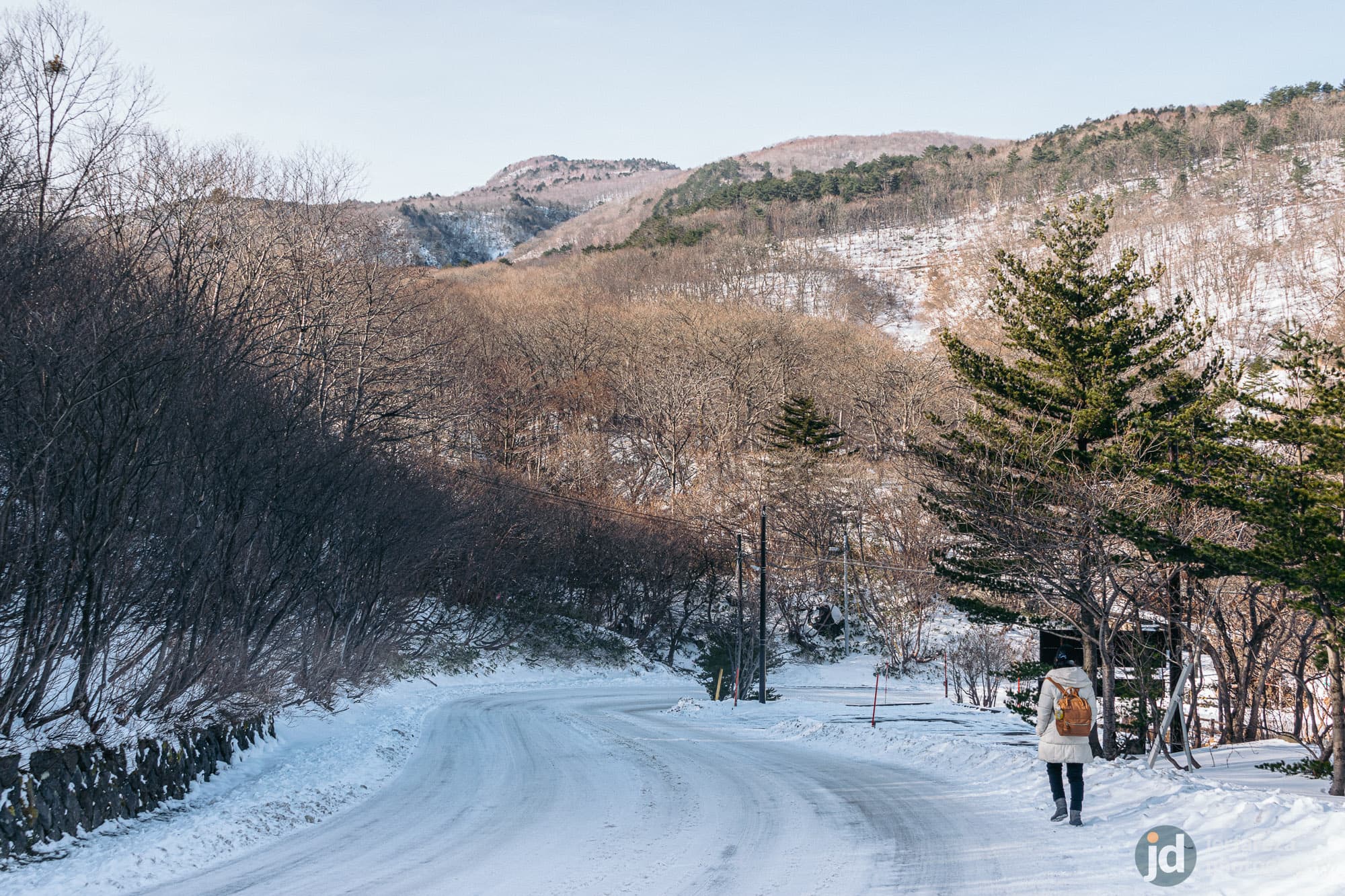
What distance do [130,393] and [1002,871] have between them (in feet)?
32.1

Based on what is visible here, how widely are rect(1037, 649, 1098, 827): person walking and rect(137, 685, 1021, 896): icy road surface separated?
2.37 ft

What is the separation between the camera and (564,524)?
45.9 m

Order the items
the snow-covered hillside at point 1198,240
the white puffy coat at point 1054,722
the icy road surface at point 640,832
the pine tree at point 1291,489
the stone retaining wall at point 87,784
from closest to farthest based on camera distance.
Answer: the icy road surface at point 640,832 < the stone retaining wall at point 87,784 < the white puffy coat at point 1054,722 < the pine tree at point 1291,489 < the snow-covered hillside at point 1198,240

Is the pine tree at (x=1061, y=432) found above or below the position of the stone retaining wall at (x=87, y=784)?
above

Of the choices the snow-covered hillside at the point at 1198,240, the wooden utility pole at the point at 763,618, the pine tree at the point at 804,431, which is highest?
the snow-covered hillside at the point at 1198,240

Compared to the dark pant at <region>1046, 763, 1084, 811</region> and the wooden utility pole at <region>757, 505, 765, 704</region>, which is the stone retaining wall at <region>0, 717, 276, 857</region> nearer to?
the dark pant at <region>1046, 763, 1084, 811</region>

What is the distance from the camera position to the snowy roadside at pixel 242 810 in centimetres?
708

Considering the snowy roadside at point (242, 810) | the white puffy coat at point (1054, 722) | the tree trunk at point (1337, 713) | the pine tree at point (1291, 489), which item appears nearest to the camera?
the snowy roadside at point (242, 810)

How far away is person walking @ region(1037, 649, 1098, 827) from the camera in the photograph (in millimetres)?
8219

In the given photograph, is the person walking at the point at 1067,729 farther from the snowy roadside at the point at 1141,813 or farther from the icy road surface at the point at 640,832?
the icy road surface at the point at 640,832

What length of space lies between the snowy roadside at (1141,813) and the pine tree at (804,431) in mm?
32795

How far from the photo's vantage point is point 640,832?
8.57 m

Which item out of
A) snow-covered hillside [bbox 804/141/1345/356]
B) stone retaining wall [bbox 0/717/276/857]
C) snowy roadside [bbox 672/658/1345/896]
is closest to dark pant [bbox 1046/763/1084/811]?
snowy roadside [bbox 672/658/1345/896]

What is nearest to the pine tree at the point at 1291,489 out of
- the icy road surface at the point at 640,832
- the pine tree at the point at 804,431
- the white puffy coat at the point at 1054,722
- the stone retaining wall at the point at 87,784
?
the icy road surface at the point at 640,832
